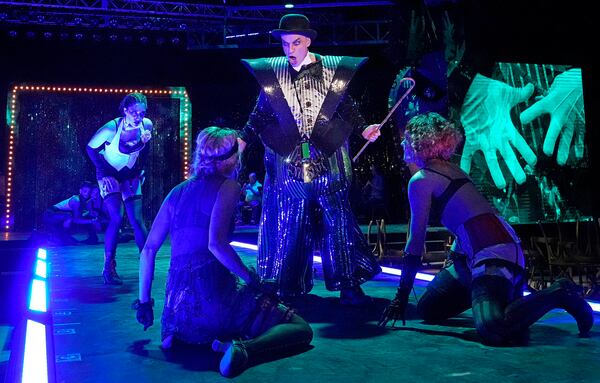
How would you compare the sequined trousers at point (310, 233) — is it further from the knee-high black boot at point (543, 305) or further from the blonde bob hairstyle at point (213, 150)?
the knee-high black boot at point (543, 305)

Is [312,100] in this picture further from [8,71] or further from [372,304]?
[8,71]

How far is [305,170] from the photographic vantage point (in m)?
2.83

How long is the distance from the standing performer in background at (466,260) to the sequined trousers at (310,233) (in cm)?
55

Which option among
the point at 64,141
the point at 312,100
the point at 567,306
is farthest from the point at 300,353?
the point at 64,141

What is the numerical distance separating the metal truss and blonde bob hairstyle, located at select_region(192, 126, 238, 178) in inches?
304

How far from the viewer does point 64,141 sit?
10.9m

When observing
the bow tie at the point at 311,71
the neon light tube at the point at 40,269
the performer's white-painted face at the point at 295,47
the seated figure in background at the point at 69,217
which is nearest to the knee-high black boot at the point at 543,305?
the bow tie at the point at 311,71

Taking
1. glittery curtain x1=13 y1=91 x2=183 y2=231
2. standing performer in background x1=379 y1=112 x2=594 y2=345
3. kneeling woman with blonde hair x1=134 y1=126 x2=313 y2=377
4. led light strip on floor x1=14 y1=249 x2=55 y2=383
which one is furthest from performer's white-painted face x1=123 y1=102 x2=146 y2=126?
glittery curtain x1=13 y1=91 x2=183 y2=231

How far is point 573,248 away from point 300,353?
13.9 feet

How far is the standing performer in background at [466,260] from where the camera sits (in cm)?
203

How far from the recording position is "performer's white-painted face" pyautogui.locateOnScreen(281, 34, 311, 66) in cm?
293

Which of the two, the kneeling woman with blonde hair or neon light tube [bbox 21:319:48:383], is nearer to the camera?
neon light tube [bbox 21:319:48:383]

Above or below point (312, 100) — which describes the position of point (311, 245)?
below

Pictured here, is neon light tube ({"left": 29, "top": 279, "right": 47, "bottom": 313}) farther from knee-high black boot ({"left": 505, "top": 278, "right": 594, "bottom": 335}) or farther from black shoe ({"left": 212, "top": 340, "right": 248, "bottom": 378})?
knee-high black boot ({"left": 505, "top": 278, "right": 594, "bottom": 335})
